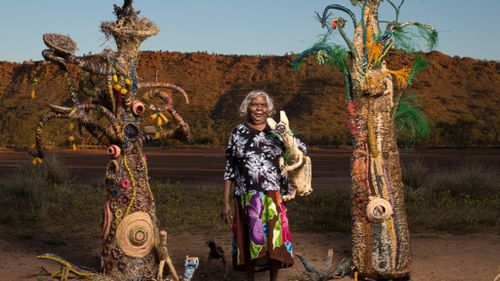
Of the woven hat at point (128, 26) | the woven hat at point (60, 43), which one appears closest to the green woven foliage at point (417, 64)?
the woven hat at point (128, 26)

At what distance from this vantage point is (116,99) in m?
7.09

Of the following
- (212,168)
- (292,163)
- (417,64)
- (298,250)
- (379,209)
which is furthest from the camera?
(212,168)

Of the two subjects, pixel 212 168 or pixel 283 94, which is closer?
pixel 212 168

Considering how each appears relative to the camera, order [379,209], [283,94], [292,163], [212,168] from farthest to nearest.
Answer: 1. [283,94]
2. [212,168]
3. [379,209]
4. [292,163]

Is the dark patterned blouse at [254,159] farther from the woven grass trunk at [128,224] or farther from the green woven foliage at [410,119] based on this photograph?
the green woven foliage at [410,119]

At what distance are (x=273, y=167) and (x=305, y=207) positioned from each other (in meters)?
7.49

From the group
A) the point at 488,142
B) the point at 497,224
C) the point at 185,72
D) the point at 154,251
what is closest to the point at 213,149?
the point at 488,142

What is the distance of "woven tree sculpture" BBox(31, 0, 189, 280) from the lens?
23.0 ft

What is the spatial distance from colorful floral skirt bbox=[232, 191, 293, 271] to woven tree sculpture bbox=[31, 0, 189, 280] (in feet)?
5.27

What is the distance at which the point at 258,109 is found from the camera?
5.76 meters

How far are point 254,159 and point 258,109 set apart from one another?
0.42 m

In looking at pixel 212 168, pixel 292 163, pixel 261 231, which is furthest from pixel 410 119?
pixel 212 168

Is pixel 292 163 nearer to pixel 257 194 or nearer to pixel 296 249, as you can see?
pixel 257 194

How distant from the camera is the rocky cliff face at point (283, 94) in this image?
A: 4575 centimetres
